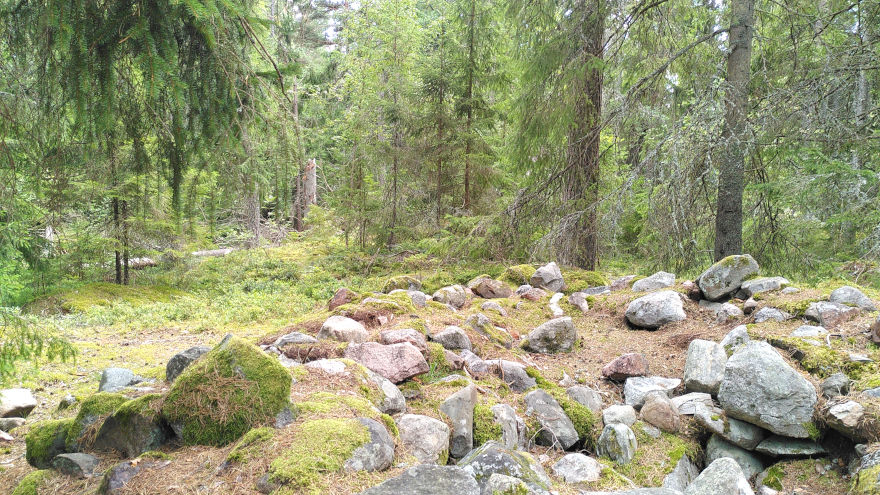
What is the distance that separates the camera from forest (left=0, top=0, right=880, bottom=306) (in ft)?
10.6

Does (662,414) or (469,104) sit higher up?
(469,104)

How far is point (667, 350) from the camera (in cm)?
498

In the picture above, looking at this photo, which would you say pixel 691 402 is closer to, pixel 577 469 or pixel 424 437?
pixel 577 469

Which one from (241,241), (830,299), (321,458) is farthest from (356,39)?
(321,458)

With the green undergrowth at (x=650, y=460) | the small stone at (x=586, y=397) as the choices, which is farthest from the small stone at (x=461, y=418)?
the small stone at (x=586, y=397)

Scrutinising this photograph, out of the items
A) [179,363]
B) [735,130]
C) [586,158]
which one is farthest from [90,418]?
[586,158]

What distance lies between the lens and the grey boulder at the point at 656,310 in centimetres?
562

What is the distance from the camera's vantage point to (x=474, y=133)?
10.4 meters

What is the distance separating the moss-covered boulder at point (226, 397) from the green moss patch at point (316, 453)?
260mm

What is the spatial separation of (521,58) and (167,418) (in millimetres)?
8182

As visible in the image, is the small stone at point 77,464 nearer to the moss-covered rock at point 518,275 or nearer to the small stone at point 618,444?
the small stone at point 618,444

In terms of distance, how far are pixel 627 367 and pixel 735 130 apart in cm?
394

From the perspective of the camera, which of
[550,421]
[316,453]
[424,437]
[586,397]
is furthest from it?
[586,397]

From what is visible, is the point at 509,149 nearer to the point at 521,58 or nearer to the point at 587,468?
the point at 521,58
